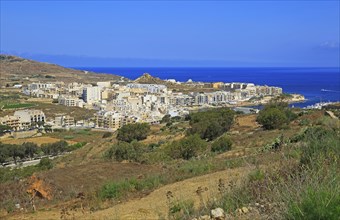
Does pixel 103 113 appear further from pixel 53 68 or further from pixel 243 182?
pixel 53 68

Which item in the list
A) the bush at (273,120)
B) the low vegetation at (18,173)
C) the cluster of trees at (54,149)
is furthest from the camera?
the cluster of trees at (54,149)

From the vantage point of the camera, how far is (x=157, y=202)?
6.73 m

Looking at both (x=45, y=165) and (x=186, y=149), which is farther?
(x=45, y=165)

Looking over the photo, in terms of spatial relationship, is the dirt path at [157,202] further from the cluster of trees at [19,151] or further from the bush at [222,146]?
the cluster of trees at [19,151]

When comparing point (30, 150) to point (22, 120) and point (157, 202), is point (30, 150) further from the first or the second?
point (157, 202)

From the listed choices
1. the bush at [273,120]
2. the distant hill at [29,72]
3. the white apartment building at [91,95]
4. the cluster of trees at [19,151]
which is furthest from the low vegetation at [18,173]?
the distant hill at [29,72]

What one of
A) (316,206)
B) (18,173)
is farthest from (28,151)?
(316,206)

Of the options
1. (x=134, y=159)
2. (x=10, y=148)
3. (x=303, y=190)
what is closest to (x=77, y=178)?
(x=134, y=159)

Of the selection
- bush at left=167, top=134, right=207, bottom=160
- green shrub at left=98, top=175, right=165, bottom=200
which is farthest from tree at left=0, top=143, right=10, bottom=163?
green shrub at left=98, top=175, right=165, bottom=200

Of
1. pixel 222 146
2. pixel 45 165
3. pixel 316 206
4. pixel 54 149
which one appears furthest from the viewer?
pixel 54 149

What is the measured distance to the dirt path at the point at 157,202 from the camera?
6083 millimetres

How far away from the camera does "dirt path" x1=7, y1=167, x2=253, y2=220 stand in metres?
6.08

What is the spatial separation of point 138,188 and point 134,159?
6314mm

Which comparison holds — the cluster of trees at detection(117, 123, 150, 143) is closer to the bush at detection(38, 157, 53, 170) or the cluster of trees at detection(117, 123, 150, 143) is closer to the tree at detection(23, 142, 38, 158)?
the bush at detection(38, 157, 53, 170)
